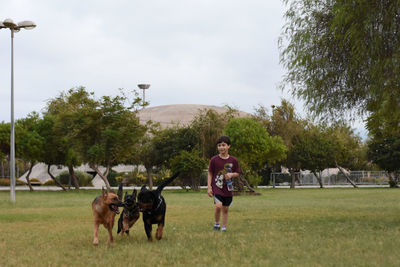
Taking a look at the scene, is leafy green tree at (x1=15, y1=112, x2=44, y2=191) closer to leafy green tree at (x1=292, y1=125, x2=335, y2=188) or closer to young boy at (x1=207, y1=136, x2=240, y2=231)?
leafy green tree at (x1=292, y1=125, x2=335, y2=188)

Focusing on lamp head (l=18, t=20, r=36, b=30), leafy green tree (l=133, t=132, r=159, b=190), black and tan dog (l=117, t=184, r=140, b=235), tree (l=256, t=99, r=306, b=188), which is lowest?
black and tan dog (l=117, t=184, r=140, b=235)

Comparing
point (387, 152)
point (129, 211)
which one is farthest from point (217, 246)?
point (387, 152)

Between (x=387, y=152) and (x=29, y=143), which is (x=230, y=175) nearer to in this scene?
(x=29, y=143)

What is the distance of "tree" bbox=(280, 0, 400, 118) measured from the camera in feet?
37.7

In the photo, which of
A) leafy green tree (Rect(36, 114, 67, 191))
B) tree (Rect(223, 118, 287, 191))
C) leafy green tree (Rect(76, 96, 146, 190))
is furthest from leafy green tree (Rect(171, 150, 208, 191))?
leafy green tree (Rect(36, 114, 67, 191))

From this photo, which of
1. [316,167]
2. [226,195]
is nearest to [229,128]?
[316,167]

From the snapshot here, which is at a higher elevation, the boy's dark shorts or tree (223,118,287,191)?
tree (223,118,287,191)

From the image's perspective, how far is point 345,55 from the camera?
12.5 meters

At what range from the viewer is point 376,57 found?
11695 millimetres

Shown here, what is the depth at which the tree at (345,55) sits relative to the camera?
11492mm

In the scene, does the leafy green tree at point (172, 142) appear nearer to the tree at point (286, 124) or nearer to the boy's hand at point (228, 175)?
the tree at point (286, 124)

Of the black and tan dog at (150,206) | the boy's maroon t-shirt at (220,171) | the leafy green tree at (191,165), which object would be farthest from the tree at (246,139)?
the black and tan dog at (150,206)

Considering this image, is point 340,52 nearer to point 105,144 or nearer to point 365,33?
point 365,33

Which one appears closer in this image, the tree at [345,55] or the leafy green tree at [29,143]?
the tree at [345,55]
